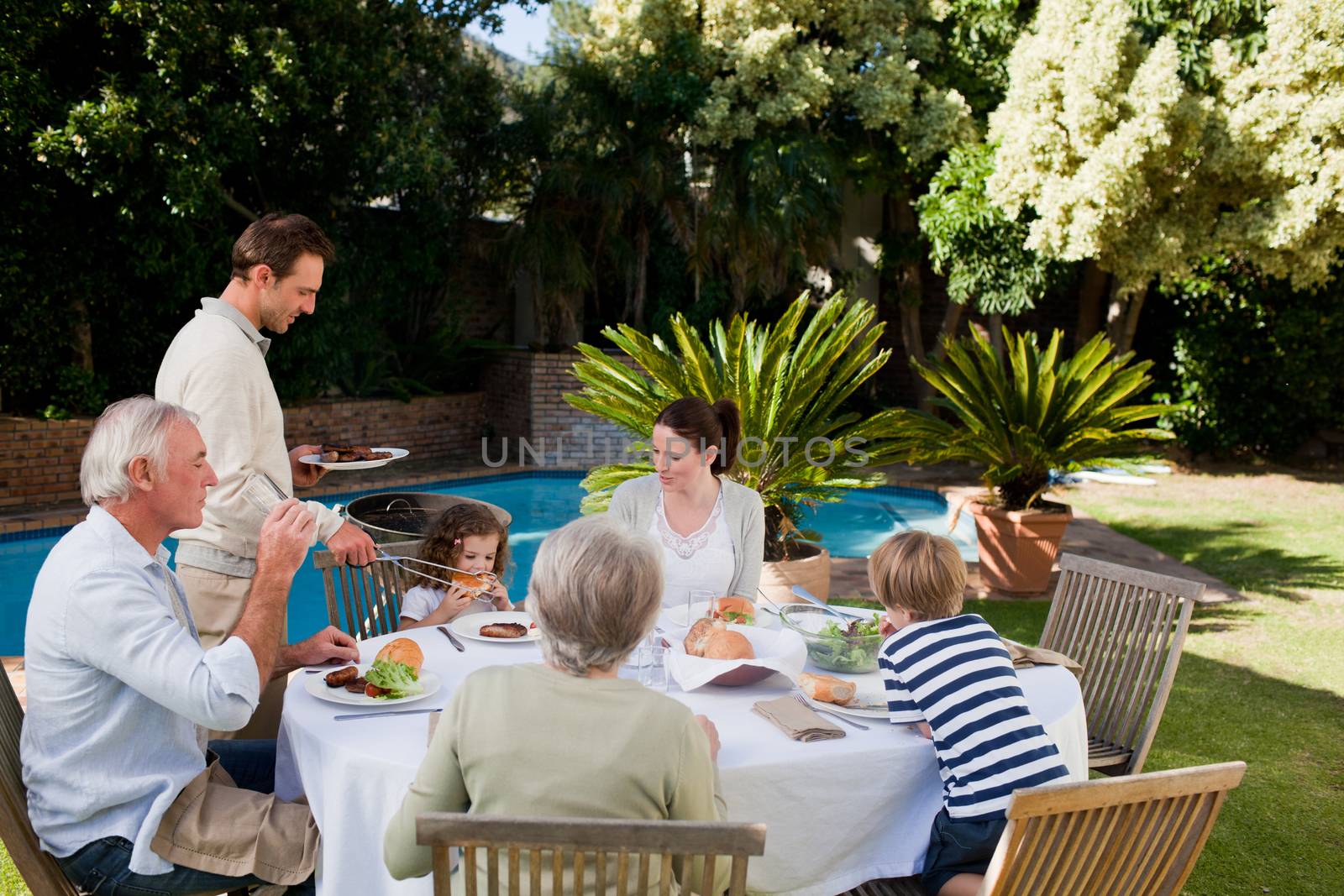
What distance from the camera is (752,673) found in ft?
8.14

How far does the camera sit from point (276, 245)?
115 inches

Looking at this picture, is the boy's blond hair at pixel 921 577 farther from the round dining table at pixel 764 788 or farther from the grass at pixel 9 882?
the grass at pixel 9 882

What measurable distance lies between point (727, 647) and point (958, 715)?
584 mm

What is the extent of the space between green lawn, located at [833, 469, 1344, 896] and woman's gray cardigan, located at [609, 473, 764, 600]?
1.64m

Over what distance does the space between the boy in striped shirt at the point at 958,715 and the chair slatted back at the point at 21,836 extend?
170 cm

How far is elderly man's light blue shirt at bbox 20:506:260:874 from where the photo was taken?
1898 millimetres

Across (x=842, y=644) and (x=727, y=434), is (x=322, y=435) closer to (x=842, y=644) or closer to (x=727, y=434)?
(x=727, y=434)

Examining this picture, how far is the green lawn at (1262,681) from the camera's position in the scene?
3.46 m

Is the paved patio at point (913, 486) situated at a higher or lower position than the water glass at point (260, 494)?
lower

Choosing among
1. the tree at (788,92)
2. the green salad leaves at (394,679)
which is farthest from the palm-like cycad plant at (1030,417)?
the tree at (788,92)

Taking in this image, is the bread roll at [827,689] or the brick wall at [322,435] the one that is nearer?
the bread roll at [827,689]

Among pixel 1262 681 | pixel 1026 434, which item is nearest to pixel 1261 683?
pixel 1262 681

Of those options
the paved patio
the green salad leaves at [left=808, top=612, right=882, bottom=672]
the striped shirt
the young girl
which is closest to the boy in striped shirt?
the striped shirt

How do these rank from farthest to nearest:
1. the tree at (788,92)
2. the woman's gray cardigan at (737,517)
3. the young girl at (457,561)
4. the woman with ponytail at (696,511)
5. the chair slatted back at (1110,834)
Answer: the tree at (788,92) → the woman's gray cardigan at (737,517) → the woman with ponytail at (696,511) → the young girl at (457,561) → the chair slatted back at (1110,834)
